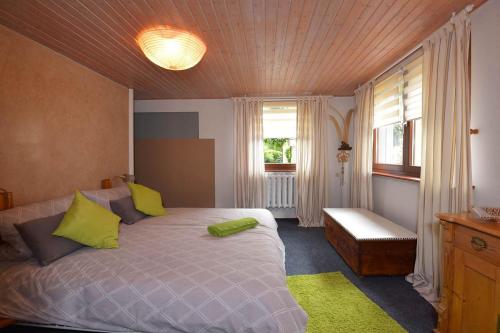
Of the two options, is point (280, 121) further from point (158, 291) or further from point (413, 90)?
point (158, 291)

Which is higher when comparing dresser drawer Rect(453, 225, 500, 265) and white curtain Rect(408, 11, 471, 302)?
white curtain Rect(408, 11, 471, 302)

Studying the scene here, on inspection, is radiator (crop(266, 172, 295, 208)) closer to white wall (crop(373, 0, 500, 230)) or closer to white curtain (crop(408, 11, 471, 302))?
white curtain (crop(408, 11, 471, 302))

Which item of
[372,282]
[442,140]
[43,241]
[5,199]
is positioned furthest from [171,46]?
[372,282]

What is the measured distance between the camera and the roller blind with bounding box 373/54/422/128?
2.45m

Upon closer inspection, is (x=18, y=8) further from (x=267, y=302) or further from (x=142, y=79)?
(x=267, y=302)

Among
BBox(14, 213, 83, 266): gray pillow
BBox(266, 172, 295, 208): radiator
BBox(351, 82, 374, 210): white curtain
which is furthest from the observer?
BBox(266, 172, 295, 208): radiator

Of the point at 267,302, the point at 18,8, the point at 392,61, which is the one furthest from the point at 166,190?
the point at 392,61

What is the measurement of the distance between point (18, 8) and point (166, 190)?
3.07 meters

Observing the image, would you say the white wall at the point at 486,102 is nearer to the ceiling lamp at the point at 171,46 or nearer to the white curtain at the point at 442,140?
the white curtain at the point at 442,140

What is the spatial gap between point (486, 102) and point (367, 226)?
1503 millimetres

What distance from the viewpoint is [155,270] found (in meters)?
1.39

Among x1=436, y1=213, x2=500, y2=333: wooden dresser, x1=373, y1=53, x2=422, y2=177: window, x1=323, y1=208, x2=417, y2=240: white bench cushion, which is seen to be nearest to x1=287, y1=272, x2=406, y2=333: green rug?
x1=436, y1=213, x2=500, y2=333: wooden dresser

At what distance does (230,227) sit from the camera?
202 cm

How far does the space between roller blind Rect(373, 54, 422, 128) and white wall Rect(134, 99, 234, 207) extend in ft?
7.98
